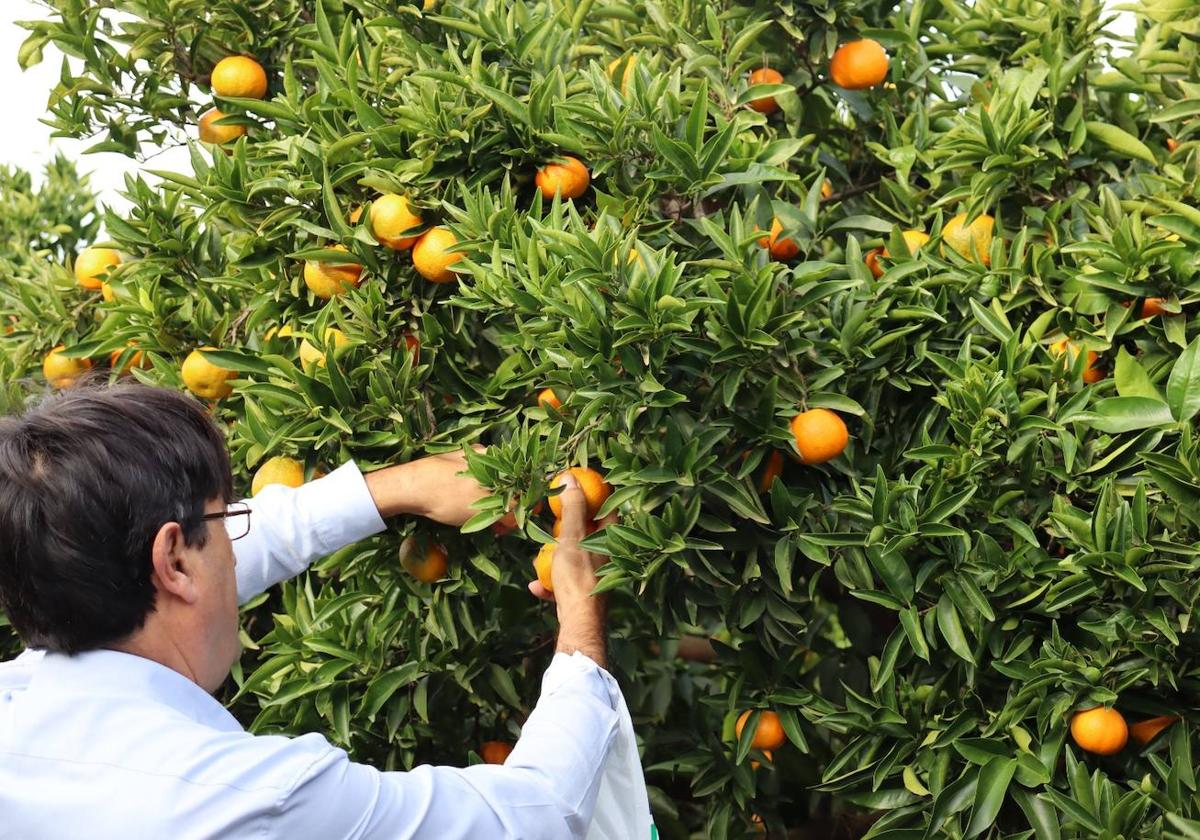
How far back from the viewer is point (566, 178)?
6.83ft

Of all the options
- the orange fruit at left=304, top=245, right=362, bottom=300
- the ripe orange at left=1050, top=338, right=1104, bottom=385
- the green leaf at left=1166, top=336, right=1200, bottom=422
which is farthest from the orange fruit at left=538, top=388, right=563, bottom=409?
the green leaf at left=1166, top=336, right=1200, bottom=422

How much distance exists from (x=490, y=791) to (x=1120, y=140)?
1.56 m

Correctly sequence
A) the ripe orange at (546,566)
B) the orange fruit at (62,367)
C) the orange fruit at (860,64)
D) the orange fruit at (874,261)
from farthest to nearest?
the orange fruit at (62,367) < the orange fruit at (860,64) < the orange fruit at (874,261) < the ripe orange at (546,566)

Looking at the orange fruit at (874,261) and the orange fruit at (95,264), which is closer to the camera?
the orange fruit at (874,261)

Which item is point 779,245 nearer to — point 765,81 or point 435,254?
point 765,81

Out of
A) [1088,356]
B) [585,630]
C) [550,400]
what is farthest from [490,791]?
[1088,356]

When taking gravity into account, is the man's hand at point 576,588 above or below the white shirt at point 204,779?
below

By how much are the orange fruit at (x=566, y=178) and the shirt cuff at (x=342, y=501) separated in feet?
1.73

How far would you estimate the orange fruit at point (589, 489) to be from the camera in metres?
1.90

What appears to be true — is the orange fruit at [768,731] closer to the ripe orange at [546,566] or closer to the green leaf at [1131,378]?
the ripe orange at [546,566]

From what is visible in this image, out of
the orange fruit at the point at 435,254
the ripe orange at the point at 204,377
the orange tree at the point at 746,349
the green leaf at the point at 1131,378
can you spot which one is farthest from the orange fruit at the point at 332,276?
the green leaf at the point at 1131,378

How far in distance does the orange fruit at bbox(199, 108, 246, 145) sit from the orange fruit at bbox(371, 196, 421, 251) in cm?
60

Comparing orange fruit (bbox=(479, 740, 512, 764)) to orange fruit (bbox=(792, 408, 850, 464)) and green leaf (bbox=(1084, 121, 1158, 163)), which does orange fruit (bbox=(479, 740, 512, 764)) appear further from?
green leaf (bbox=(1084, 121, 1158, 163))

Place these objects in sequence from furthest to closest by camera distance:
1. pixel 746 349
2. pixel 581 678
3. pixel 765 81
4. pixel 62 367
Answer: pixel 62 367
pixel 765 81
pixel 746 349
pixel 581 678
